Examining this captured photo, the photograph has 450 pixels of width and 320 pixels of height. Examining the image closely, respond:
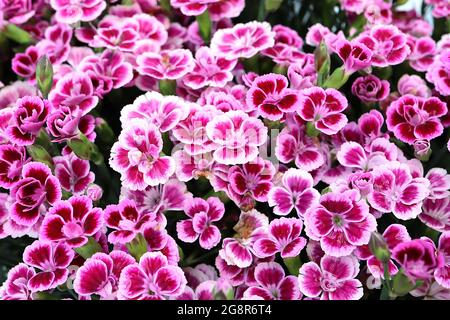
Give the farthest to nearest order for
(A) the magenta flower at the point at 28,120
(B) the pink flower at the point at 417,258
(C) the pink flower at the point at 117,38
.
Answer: (C) the pink flower at the point at 117,38, (A) the magenta flower at the point at 28,120, (B) the pink flower at the point at 417,258

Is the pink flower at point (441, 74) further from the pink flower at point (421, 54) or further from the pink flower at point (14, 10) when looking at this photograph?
the pink flower at point (14, 10)

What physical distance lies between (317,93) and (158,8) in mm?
263

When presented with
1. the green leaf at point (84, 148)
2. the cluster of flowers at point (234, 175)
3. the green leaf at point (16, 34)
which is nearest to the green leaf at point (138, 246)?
the cluster of flowers at point (234, 175)

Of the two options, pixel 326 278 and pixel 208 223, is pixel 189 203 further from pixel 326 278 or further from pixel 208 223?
pixel 326 278

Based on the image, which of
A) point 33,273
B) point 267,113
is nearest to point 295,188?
point 267,113

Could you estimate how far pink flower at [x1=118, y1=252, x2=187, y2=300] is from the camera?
47 centimetres

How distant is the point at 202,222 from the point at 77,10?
294 mm

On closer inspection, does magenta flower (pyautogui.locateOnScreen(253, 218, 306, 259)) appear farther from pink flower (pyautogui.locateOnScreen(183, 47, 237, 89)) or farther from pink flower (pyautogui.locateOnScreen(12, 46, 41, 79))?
pink flower (pyautogui.locateOnScreen(12, 46, 41, 79))

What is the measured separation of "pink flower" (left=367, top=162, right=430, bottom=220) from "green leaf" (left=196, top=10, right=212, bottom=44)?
0.26 m

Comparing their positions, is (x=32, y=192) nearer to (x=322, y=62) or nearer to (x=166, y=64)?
(x=166, y=64)

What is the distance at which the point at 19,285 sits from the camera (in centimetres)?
50

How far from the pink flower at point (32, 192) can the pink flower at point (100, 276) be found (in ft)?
0.22

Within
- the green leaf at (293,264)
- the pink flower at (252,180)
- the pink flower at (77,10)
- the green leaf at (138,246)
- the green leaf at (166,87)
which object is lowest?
the green leaf at (293,264)

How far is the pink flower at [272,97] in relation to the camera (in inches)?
21.1
